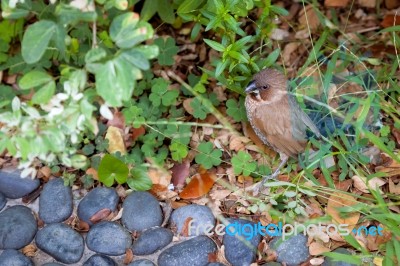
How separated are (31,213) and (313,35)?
2.05m

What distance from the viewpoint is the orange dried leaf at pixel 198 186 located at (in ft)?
11.4

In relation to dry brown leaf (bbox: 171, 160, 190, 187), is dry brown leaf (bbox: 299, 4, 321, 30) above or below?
above

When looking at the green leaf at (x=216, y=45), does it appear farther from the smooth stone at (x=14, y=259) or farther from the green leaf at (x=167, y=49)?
the smooth stone at (x=14, y=259)

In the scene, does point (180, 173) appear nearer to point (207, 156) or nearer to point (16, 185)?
point (207, 156)

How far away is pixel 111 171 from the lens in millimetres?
3439

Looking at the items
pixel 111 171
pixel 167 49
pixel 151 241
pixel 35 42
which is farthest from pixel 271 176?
pixel 35 42

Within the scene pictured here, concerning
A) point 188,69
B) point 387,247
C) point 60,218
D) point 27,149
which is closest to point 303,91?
point 188,69

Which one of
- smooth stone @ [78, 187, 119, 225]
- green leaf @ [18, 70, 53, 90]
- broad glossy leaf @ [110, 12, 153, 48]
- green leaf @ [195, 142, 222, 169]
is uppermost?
broad glossy leaf @ [110, 12, 153, 48]

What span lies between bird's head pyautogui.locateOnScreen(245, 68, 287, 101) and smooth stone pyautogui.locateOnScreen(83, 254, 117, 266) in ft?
3.65

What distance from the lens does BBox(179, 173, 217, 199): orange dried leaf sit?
11.4 ft

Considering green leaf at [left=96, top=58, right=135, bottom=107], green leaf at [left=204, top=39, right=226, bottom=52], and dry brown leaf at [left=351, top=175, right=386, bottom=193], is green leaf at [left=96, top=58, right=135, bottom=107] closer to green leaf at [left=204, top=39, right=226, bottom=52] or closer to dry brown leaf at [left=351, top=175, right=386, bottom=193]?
green leaf at [left=204, top=39, right=226, bottom=52]

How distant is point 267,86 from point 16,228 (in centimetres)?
147

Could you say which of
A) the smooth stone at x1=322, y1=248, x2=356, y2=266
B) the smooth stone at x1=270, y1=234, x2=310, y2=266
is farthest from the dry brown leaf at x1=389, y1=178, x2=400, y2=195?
the smooth stone at x1=270, y1=234, x2=310, y2=266

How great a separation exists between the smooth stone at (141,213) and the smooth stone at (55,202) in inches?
11.7
